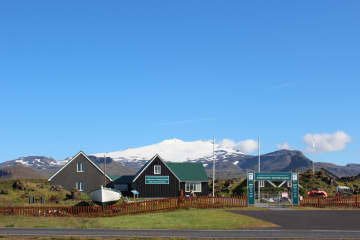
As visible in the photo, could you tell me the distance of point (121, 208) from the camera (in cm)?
4412

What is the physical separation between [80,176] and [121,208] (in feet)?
124

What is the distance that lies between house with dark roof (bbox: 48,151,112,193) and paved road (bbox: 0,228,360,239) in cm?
5018

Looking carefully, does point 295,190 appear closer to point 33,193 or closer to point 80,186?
point 33,193

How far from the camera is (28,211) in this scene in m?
41.7

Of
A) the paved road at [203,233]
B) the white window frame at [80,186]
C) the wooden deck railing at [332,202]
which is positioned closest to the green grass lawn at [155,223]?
the paved road at [203,233]

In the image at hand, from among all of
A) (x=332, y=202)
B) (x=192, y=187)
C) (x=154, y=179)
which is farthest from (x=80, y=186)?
(x=332, y=202)

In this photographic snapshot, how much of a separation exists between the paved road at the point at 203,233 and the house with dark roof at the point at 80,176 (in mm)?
50181

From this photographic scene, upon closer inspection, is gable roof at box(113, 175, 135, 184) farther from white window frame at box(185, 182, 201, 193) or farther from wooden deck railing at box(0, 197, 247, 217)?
wooden deck railing at box(0, 197, 247, 217)

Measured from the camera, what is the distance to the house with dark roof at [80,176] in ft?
261

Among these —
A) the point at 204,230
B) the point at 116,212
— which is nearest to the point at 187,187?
the point at 116,212

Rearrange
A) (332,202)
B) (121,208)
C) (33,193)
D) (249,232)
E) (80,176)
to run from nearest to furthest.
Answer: (249,232), (121,208), (332,202), (33,193), (80,176)

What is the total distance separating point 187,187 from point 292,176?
31.6 metres

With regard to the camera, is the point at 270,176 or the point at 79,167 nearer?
the point at 270,176

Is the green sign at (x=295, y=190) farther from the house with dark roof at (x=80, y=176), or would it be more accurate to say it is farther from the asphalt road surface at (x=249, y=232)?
the house with dark roof at (x=80, y=176)
